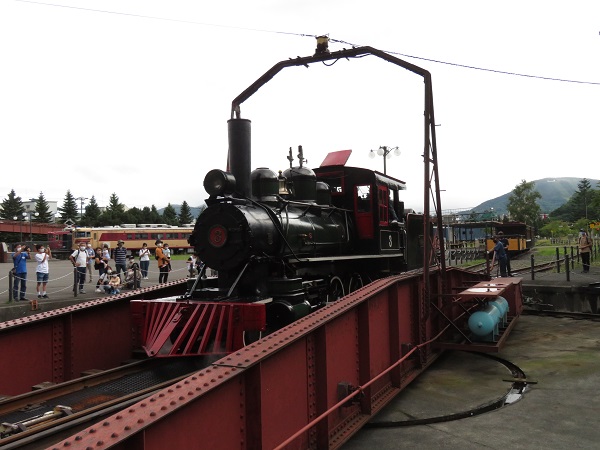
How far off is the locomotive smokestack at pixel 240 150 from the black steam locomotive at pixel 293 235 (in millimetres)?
16

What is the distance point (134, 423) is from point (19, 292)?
12.7 metres

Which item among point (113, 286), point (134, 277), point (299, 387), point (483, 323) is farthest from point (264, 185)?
point (113, 286)

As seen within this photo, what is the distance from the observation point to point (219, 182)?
727cm

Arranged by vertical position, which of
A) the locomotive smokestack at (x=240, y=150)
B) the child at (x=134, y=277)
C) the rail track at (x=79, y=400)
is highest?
the locomotive smokestack at (x=240, y=150)

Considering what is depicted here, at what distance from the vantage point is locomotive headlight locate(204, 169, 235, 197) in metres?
7.25

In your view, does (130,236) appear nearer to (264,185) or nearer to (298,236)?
(264,185)

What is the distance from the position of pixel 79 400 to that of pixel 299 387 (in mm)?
2707

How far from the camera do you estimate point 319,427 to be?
179 inches

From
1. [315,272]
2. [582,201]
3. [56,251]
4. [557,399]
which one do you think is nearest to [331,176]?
[315,272]

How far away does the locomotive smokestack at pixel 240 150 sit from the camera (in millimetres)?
7641

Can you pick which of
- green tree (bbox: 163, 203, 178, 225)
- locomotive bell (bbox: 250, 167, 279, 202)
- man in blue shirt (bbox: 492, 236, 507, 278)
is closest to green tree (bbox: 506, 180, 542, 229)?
green tree (bbox: 163, 203, 178, 225)

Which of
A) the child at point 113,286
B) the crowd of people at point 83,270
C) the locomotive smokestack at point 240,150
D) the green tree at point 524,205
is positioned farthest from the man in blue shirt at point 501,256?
the green tree at point 524,205

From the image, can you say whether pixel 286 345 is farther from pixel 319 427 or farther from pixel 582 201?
pixel 582 201

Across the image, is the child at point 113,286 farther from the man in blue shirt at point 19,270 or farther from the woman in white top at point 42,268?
the man in blue shirt at point 19,270
